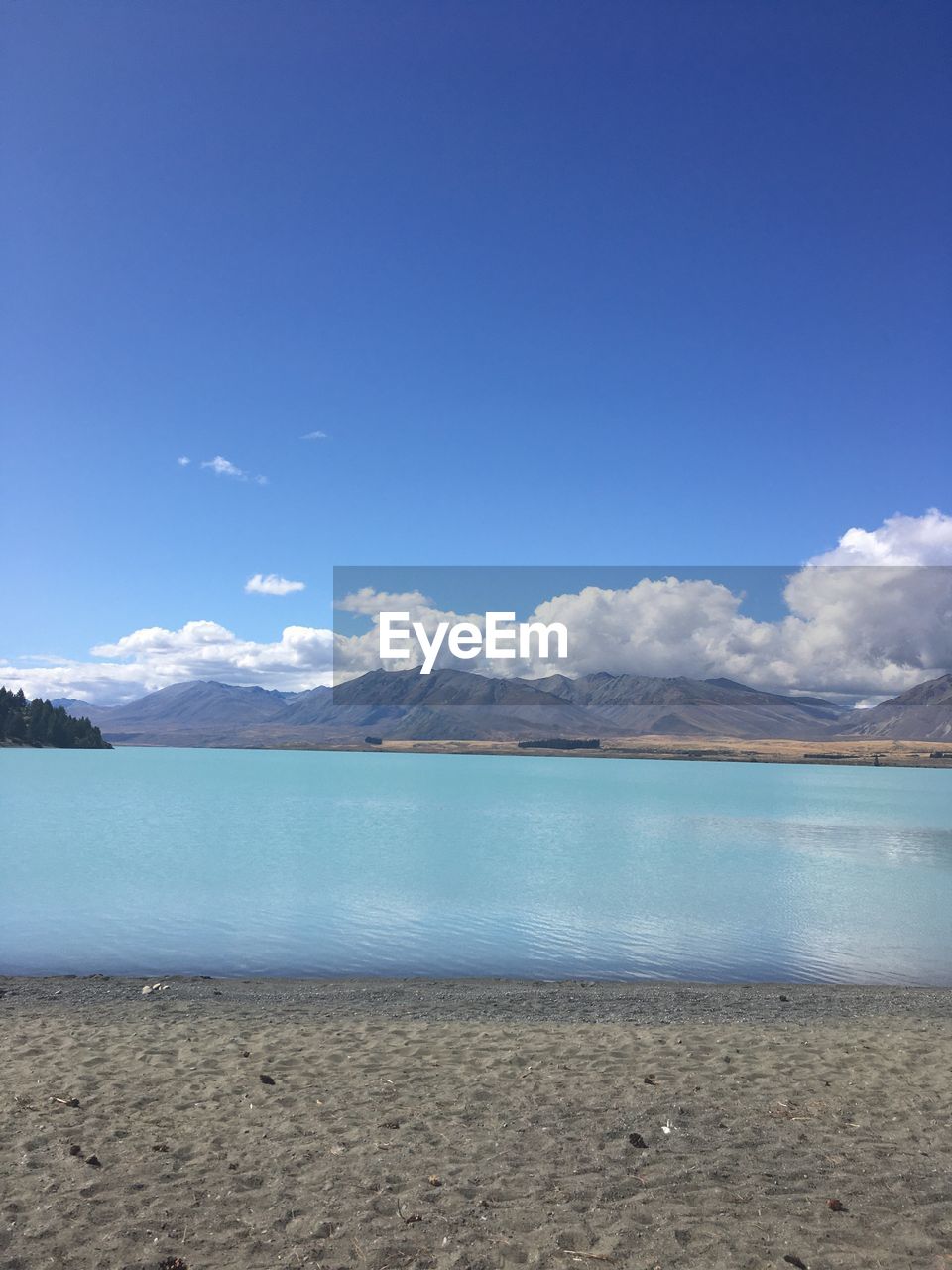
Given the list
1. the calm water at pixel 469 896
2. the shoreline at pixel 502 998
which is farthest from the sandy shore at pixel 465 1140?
the calm water at pixel 469 896

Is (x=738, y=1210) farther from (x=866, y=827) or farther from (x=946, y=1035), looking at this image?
(x=866, y=827)

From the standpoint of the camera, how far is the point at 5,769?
13900 centimetres

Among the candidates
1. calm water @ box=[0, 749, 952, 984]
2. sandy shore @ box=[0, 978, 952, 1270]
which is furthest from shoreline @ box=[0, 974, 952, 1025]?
calm water @ box=[0, 749, 952, 984]

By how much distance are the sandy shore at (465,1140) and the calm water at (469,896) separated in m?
7.73

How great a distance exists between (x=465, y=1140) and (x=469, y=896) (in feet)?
83.6

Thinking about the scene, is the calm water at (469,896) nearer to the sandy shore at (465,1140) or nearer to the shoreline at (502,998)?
the shoreline at (502,998)

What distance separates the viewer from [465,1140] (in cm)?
A: 997

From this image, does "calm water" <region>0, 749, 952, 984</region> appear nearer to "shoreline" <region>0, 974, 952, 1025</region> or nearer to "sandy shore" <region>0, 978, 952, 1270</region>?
"shoreline" <region>0, 974, 952, 1025</region>

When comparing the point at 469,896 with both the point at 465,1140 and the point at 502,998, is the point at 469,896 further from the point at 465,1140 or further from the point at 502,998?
the point at 465,1140

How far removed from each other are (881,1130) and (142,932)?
74.6ft

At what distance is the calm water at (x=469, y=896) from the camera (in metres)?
24.3

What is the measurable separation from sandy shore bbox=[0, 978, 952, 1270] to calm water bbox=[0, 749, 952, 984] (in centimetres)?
773

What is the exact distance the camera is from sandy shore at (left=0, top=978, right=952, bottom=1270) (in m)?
7.68

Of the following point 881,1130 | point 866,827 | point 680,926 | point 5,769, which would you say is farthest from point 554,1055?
point 5,769
